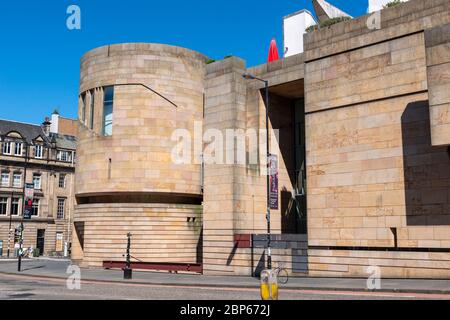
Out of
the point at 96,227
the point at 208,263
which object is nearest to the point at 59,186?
the point at 96,227

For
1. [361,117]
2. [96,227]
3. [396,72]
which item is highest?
[396,72]

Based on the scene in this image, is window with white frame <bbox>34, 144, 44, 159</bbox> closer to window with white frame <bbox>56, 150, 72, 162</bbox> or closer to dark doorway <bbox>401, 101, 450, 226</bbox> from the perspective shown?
window with white frame <bbox>56, 150, 72, 162</bbox>

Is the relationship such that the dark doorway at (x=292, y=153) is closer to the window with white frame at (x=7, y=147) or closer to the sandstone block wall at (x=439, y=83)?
the sandstone block wall at (x=439, y=83)

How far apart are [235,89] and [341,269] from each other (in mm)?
13606

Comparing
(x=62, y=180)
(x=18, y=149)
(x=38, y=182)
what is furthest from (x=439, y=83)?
(x=62, y=180)

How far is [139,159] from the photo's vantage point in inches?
1516

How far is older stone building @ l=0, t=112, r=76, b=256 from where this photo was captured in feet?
233

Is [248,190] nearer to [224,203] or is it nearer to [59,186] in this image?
[224,203]

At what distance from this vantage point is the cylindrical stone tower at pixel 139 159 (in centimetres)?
3866

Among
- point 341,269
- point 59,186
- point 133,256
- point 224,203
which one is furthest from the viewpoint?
point 59,186

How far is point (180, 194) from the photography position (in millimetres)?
39750

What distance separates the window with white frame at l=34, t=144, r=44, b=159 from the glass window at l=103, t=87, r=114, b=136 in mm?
40491

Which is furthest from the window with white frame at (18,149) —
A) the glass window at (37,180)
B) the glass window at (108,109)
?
the glass window at (108,109)
